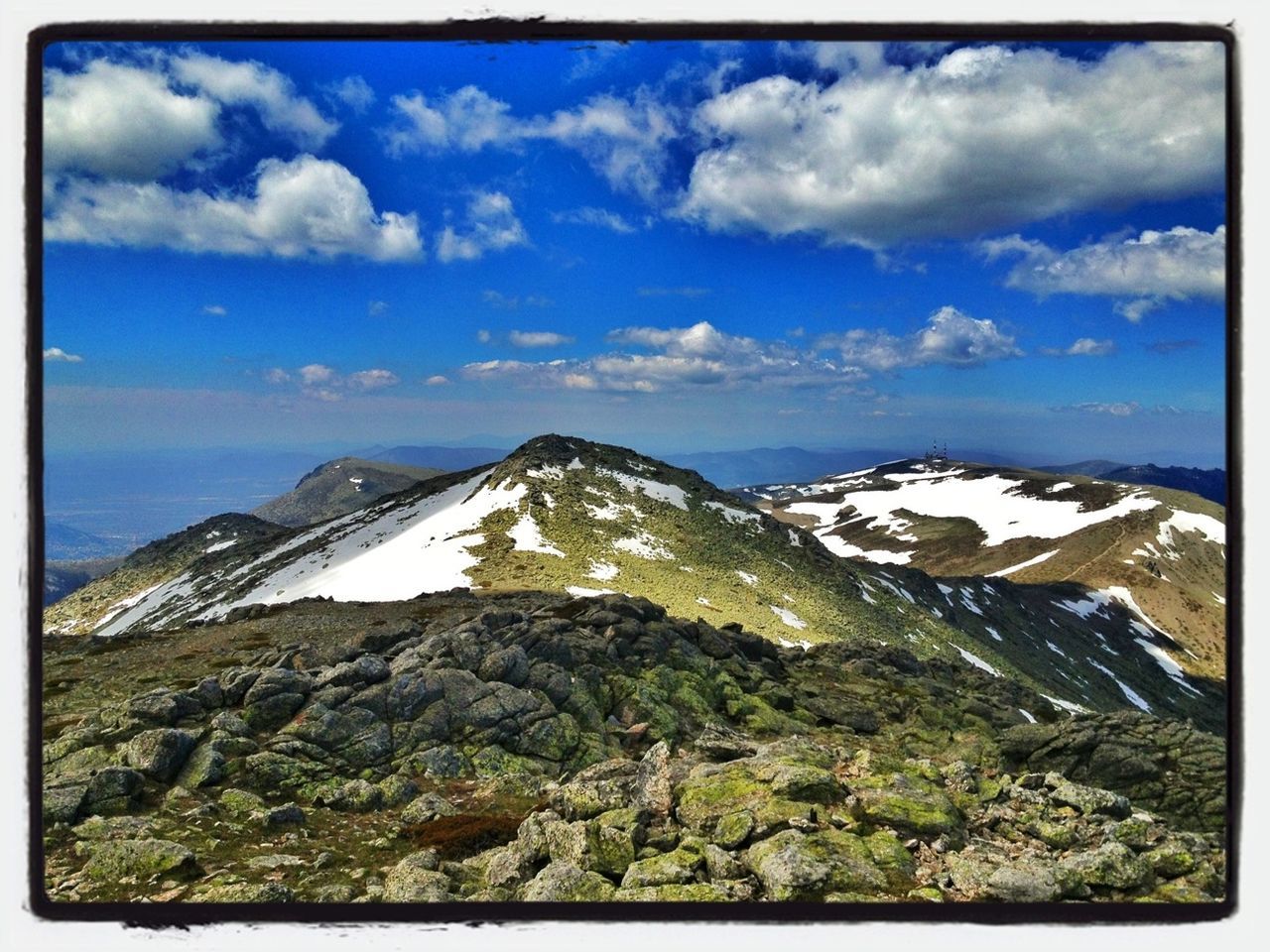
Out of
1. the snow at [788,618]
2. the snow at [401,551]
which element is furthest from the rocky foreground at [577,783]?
the snow at [788,618]

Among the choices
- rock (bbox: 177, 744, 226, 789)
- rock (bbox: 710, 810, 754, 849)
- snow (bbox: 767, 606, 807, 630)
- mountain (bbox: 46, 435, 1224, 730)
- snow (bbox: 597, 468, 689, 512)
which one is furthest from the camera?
snow (bbox: 597, 468, 689, 512)

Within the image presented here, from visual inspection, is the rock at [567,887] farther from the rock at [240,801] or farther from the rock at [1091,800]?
the rock at [1091,800]

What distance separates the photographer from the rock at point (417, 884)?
855cm

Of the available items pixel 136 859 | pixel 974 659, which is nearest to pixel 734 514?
pixel 974 659

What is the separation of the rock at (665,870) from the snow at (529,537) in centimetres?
4290

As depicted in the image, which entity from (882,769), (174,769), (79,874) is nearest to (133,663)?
(174,769)

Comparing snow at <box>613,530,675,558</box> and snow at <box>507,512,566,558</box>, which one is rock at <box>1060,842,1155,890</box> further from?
snow at <box>613,530,675,558</box>

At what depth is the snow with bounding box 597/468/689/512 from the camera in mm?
70062

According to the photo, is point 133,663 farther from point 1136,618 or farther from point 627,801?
point 1136,618

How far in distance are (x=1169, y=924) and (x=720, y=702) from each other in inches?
560

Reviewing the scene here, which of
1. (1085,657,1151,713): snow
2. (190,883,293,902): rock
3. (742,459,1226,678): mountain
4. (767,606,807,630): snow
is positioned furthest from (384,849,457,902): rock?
(742,459,1226,678): mountain

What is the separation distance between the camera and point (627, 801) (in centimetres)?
1065

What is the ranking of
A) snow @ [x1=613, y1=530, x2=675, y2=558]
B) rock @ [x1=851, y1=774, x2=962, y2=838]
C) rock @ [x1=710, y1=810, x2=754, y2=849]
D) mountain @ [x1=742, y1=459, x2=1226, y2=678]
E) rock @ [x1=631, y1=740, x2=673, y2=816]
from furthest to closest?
mountain @ [x1=742, y1=459, x2=1226, y2=678], snow @ [x1=613, y1=530, x2=675, y2=558], rock @ [x1=631, y1=740, x2=673, y2=816], rock @ [x1=851, y1=774, x2=962, y2=838], rock @ [x1=710, y1=810, x2=754, y2=849]

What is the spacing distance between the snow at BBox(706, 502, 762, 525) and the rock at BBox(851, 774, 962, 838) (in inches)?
2320
